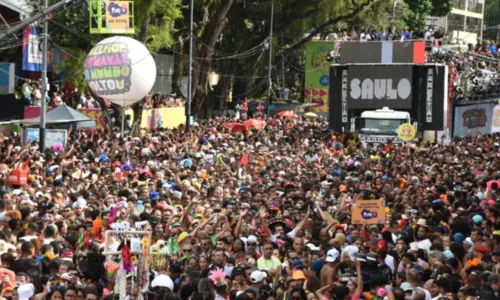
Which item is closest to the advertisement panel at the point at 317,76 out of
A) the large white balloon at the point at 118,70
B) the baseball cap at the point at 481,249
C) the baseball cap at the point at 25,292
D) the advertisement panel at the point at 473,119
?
the advertisement panel at the point at 473,119

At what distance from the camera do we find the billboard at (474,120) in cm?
4653

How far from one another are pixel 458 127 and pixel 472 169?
23485 millimetres

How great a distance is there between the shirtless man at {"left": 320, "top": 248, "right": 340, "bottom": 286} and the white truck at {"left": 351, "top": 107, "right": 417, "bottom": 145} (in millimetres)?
25777

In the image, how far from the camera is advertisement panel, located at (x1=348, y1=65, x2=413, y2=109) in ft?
147

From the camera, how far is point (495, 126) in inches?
1804

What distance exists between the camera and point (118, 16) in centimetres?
3020

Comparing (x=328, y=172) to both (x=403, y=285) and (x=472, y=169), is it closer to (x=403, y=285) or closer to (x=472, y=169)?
(x=472, y=169)

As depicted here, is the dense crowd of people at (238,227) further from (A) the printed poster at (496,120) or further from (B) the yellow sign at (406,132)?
(A) the printed poster at (496,120)

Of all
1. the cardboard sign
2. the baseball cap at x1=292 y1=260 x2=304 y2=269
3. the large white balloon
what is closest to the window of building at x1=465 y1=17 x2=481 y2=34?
the large white balloon

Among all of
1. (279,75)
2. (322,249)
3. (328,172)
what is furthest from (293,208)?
(279,75)

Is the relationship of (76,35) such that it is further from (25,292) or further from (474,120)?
(25,292)

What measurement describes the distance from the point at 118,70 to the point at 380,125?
473 inches

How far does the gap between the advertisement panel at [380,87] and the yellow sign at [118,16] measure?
1655cm

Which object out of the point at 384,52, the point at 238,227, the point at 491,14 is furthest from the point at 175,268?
the point at 491,14
